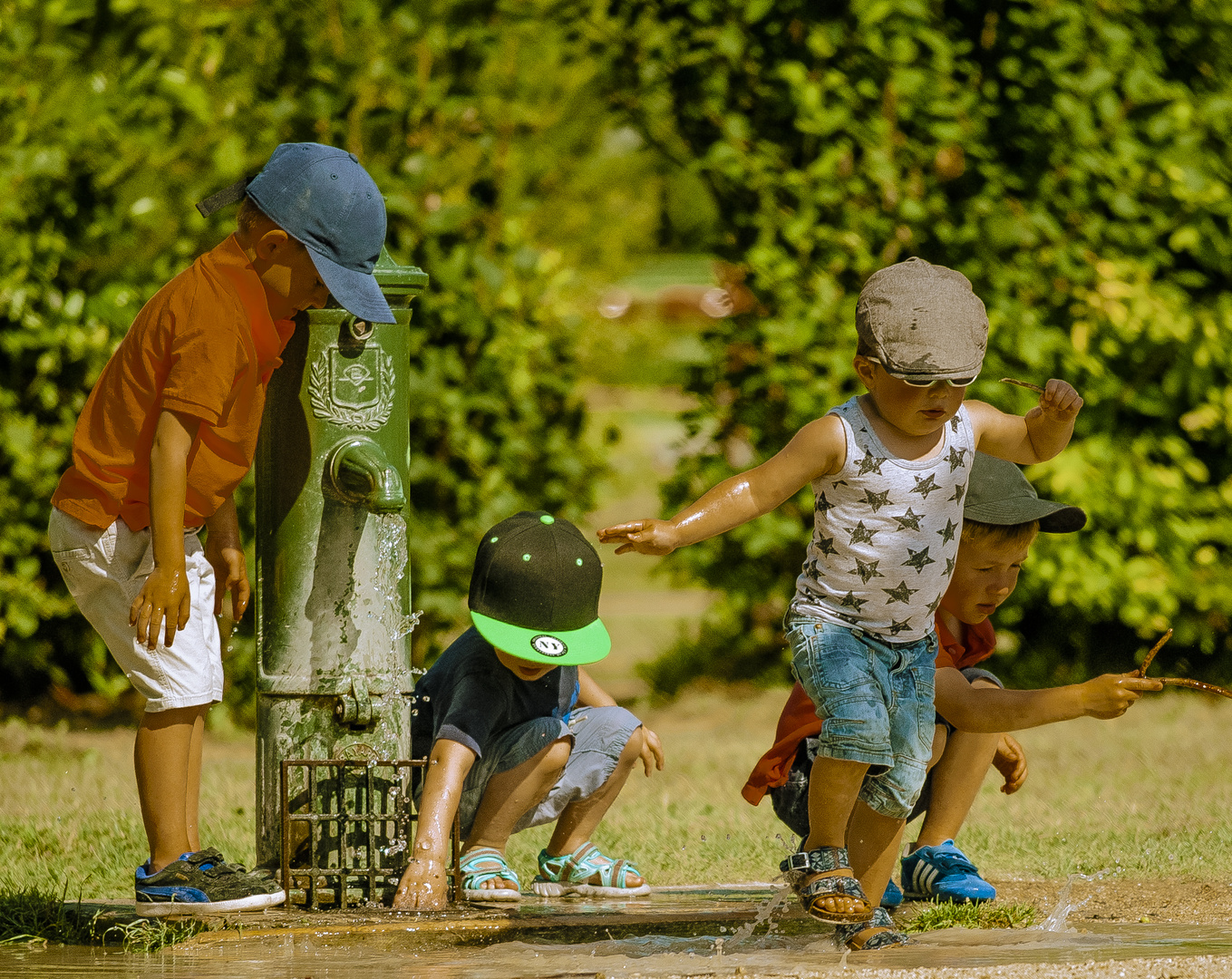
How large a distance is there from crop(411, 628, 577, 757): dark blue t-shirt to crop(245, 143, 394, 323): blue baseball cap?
2.83 ft

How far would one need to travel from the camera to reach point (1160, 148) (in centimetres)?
648

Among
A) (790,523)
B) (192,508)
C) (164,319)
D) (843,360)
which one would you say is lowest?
(790,523)

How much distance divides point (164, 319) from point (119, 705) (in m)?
3.95

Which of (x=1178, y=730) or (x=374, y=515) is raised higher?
(x=374, y=515)

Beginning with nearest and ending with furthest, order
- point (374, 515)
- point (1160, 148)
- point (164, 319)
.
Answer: point (164, 319), point (374, 515), point (1160, 148)

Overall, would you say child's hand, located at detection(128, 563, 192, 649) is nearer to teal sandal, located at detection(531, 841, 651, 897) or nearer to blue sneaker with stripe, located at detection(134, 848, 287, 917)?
blue sneaker with stripe, located at detection(134, 848, 287, 917)

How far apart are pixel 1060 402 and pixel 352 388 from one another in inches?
59.2

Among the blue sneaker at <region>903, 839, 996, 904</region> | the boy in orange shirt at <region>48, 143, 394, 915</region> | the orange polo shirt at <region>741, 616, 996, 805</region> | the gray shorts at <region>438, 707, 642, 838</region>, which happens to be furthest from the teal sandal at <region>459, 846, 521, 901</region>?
the blue sneaker at <region>903, 839, 996, 904</region>

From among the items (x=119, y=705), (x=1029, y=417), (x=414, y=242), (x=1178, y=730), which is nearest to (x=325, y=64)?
(x=414, y=242)

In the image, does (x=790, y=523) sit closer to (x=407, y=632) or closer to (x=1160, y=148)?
(x=1160, y=148)

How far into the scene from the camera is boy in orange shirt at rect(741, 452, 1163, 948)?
3547 mm

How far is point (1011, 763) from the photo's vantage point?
4.00m

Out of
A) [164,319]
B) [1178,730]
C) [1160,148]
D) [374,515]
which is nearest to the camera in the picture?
[164,319]

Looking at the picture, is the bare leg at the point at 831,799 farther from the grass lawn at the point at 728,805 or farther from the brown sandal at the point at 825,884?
the grass lawn at the point at 728,805
